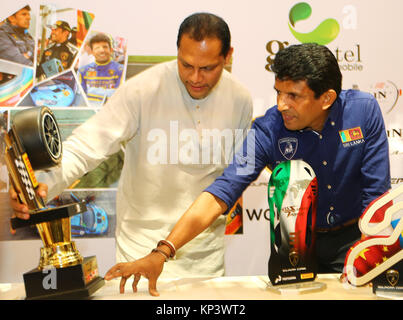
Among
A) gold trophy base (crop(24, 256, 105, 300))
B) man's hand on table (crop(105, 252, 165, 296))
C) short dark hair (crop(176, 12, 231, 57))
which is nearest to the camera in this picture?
gold trophy base (crop(24, 256, 105, 300))

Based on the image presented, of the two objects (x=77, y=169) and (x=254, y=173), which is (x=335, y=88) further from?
(x=77, y=169)

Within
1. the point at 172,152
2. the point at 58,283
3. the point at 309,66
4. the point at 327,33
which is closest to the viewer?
the point at 58,283

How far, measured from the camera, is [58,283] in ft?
4.12

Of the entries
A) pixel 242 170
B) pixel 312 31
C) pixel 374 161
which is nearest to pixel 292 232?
pixel 242 170

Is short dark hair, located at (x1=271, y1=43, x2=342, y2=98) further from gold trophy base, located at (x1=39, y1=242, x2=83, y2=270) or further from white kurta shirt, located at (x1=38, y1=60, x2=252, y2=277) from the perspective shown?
gold trophy base, located at (x1=39, y1=242, x2=83, y2=270)

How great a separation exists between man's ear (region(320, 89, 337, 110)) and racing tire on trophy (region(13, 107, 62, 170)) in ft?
3.02

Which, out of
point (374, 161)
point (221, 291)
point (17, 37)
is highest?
point (17, 37)

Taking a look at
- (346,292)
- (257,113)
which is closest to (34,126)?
(346,292)

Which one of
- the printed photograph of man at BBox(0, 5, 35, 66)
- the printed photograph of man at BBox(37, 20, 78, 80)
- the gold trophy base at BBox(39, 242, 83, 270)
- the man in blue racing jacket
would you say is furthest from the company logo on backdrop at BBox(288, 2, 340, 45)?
the gold trophy base at BBox(39, 242, 83, 270)

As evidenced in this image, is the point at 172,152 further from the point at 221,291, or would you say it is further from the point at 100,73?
the point at 221,291

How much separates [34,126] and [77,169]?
57cm

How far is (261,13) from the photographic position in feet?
8.80

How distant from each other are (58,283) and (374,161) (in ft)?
3.55

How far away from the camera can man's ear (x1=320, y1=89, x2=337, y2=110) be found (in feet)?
5.58
